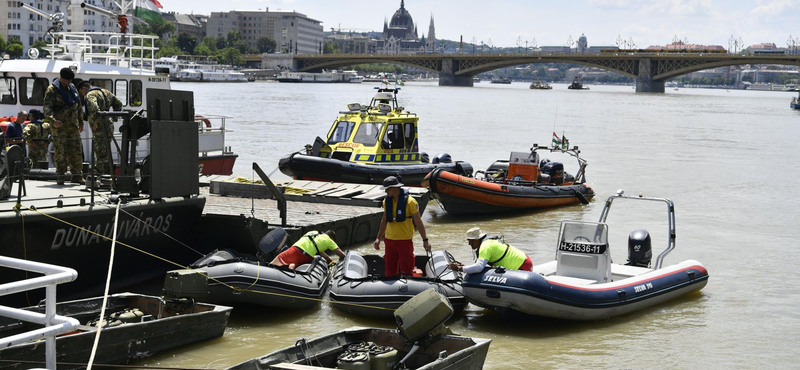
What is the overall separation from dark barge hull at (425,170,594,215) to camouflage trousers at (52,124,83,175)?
7746 millimetres

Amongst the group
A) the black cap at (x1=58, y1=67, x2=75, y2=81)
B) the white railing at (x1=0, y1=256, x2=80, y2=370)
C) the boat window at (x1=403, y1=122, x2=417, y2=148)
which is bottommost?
the white railing at (x1=0, y1=256, x2=80, y2=370)

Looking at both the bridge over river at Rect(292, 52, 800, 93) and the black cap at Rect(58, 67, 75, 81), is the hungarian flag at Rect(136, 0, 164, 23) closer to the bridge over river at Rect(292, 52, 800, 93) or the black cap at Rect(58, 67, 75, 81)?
the black cap at Rect(58, 67, 75, 81)

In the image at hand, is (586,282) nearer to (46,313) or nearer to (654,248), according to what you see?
(654,248)

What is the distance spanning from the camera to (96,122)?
12.5 metres

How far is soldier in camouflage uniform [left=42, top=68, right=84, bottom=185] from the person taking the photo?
1178 centimetres

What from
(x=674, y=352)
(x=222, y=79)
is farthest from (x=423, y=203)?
(x=222, y=79)

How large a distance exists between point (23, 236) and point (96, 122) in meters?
3.50

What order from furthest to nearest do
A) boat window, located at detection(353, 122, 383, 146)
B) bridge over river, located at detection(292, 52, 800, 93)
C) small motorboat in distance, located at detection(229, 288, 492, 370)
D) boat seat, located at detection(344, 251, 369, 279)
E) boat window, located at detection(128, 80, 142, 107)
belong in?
bridge over river, located at detection(292, 52, 800, 93)
boat window, located at detection(353, 122, 383, 146)
boat window, located at detection(128, 80, 142, 107)
boat seat, located at detection(344, 251, 369, 279)
small motorboat in distance, located at detection(229, 288, 492, 370)

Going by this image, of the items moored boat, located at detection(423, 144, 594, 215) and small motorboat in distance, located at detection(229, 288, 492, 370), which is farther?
moored boat, located at detection(423, 144, 594, 215)

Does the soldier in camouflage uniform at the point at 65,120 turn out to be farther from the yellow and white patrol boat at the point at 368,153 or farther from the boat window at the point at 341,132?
the boat window at the point at 341,132

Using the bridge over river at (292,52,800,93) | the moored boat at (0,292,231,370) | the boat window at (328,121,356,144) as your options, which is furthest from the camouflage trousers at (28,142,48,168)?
the bridge over river at (292,52,800,93)

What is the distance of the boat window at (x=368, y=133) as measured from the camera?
1977cm

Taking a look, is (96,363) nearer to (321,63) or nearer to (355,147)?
(355,147)

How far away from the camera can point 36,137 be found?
1283 cm
